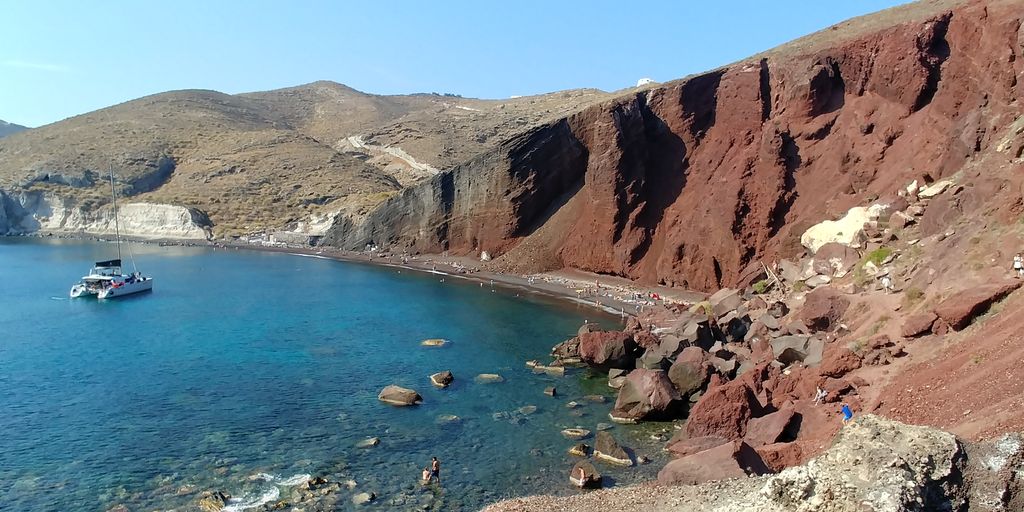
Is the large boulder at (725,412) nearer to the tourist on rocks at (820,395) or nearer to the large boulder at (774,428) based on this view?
the large boulder at (774,428)

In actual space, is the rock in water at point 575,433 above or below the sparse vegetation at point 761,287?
below

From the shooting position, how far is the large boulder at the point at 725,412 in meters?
26.9

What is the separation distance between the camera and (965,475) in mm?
10914

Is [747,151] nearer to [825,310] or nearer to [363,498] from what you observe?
[825,310]

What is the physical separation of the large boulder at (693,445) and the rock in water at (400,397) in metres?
12.7

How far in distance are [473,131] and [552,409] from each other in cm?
14192

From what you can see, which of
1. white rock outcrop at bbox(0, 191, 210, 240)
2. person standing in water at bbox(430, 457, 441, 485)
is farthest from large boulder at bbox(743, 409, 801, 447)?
white rock outcrop at bbox(0, 191, 210, 240)

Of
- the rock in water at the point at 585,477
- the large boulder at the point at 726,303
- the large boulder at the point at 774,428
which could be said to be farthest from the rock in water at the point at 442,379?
the large boulder at the point at 726,303

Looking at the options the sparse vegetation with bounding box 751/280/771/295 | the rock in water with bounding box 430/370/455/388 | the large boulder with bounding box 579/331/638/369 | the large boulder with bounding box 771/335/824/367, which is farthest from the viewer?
the sparse vegetation with bounding box 751/280/771/295

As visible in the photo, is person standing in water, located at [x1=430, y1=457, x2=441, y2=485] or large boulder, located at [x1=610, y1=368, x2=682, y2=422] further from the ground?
large boulder, located at [x1=610, y1=368, x2=682, y2=422]

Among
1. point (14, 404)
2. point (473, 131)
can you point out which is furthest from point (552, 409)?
point (473, 131)

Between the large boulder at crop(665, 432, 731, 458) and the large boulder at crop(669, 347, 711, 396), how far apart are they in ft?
19.2

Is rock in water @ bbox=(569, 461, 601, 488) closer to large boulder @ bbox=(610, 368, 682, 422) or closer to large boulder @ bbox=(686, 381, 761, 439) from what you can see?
large boulder @ bbox=(686, 381, 761, 439)

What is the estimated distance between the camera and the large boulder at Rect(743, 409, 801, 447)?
2525cm
